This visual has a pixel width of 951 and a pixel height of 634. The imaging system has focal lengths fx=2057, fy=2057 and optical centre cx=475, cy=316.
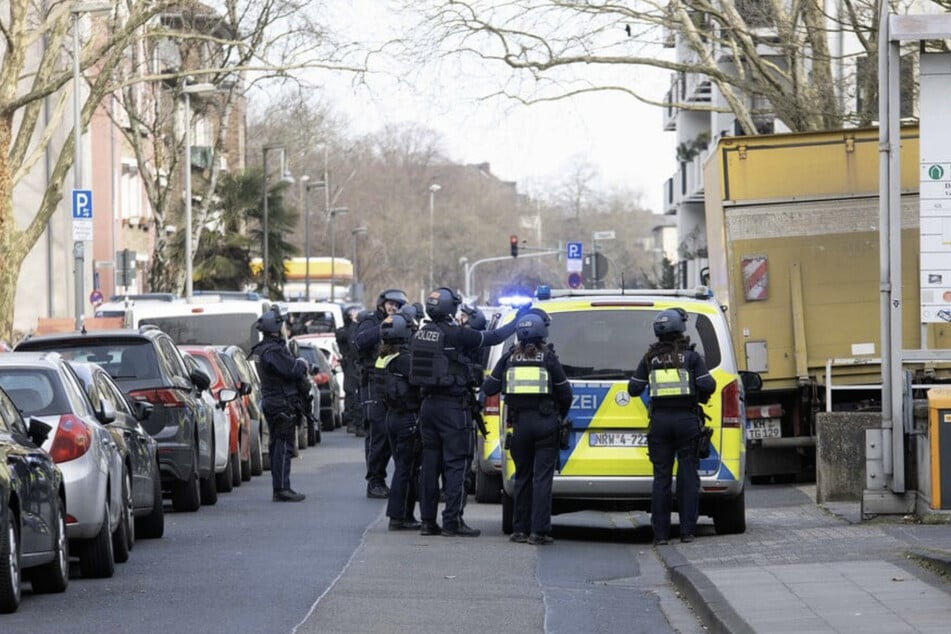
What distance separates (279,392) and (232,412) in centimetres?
273

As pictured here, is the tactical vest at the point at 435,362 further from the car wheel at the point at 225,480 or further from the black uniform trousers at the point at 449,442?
the car wheel at the point at 225,480

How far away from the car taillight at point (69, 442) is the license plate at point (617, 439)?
393 centimetres

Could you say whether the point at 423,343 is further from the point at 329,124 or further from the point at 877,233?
the point at 329,124

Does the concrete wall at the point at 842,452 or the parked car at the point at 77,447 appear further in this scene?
the concrete wall at the point at 842,452

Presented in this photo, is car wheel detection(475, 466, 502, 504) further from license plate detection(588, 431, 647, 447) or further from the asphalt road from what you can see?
license plate detection(588, 431, 647, 447)

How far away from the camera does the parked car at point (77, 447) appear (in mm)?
12281

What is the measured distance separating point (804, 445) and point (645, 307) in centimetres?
607

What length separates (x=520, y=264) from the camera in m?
134

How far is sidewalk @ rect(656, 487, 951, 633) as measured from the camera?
9797 mm

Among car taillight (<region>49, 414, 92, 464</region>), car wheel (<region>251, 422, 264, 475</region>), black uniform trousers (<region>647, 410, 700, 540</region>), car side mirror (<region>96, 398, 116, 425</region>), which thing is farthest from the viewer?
car wheel (<region>251, 422, 264, 475</region>)

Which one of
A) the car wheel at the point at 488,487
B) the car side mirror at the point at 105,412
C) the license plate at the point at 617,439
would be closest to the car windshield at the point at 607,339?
the license plate at the point at 617,439

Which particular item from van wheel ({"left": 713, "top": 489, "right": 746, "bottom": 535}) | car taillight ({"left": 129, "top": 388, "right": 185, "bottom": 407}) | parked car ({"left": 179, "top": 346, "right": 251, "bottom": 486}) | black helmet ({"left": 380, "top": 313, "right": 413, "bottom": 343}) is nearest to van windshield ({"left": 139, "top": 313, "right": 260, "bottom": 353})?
parked car ({"left": 179, "top": 346, "right": 251, "bottom": 486})

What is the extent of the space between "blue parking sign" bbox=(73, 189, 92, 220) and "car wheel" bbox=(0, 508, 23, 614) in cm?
2537

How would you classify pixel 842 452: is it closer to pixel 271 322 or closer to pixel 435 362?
pixel 435 362
